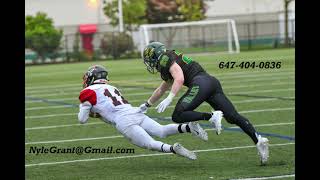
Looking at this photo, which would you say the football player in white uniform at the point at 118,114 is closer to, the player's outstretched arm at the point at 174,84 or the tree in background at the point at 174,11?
the player's outstretched arm at the point at 174,84

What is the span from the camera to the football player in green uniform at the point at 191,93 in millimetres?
8633

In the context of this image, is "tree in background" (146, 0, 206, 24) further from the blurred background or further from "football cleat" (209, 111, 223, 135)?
"football cleat" (209, 111, 223, 135)

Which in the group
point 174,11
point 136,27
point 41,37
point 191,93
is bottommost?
point 191,93

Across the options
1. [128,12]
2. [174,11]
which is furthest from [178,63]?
[174,11]

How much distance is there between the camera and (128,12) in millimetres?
53531

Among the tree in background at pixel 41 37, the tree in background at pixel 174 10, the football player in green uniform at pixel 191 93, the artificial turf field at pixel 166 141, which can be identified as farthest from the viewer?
the tree in background at pixel 174 10

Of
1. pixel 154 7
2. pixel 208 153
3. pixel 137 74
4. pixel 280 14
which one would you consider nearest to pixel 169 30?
pixel 154 7

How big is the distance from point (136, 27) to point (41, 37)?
417 inches

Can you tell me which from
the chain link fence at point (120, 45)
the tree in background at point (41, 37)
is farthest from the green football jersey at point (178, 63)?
the tree in background at point (41, 37)

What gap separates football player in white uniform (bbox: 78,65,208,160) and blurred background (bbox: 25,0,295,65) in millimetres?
34344

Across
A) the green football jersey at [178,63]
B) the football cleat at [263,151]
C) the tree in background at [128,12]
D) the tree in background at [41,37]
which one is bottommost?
the football cleat at [263,151]

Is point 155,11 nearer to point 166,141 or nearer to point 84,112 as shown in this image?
point 166,141

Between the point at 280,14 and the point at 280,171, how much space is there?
169 ft
